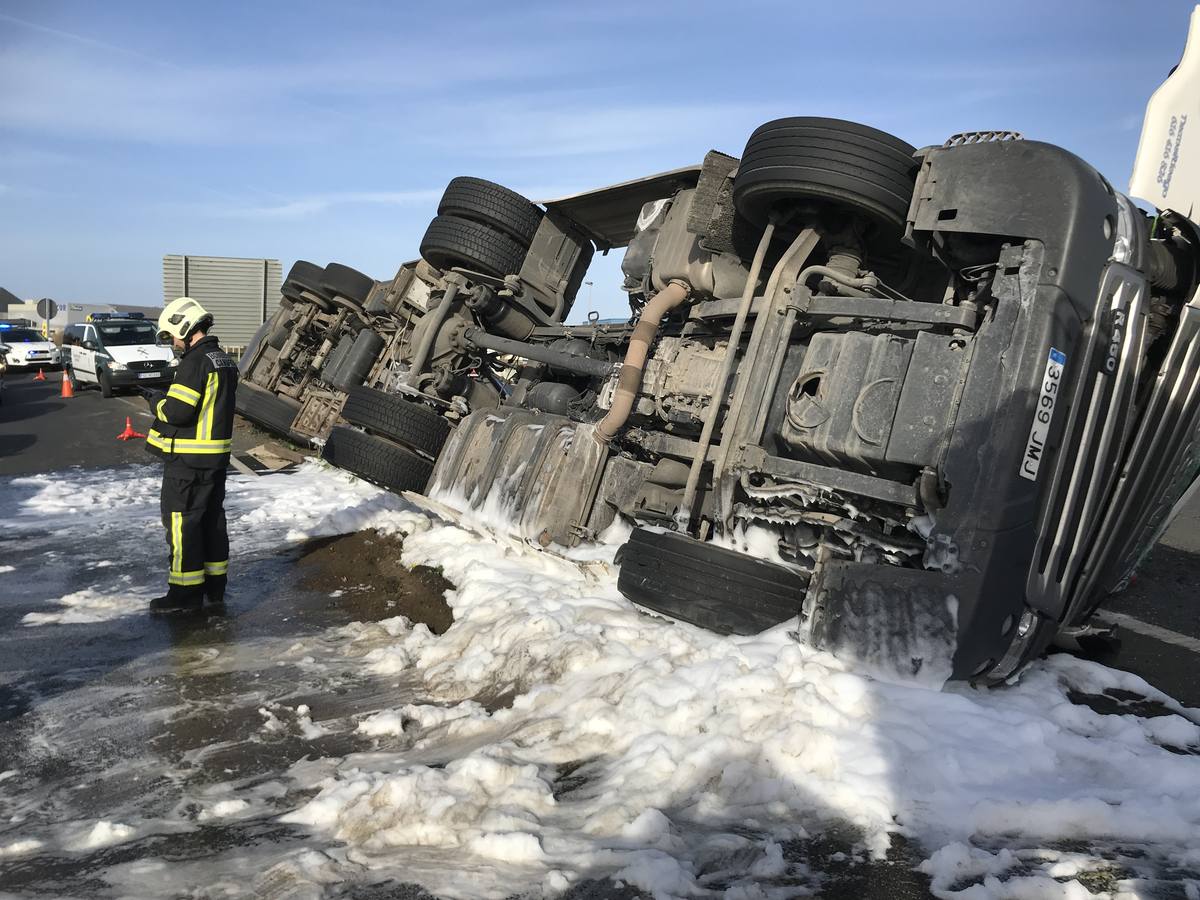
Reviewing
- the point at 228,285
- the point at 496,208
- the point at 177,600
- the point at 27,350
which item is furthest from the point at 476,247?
the point at 27,350

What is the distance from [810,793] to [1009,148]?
8.31 ft

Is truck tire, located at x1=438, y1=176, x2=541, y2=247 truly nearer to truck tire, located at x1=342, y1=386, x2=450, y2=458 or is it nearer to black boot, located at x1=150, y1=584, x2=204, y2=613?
truck tire, located at x1=342, y1=386, x2=450, y2=458

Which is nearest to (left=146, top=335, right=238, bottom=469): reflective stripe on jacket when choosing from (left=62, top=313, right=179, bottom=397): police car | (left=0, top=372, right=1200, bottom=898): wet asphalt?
(left=0, top=372, right=1200, bottom=898): wet asphalt

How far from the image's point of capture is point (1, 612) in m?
4.74

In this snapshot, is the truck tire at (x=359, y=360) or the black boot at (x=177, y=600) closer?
the black boot at (x=177, y=600)

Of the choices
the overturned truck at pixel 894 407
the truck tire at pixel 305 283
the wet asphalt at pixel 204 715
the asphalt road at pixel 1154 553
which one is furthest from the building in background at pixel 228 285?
the overturned truck at pixel 894 407

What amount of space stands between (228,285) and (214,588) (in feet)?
54.4

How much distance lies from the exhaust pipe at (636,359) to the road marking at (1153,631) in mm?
3003

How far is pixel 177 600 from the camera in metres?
4.90

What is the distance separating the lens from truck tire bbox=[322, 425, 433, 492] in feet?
21.4

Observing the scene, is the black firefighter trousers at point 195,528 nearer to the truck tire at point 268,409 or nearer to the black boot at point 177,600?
the black boot at point 177,600

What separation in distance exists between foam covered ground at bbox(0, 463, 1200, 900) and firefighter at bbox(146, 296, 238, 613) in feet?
3.13

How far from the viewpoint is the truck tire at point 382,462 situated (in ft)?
21.4

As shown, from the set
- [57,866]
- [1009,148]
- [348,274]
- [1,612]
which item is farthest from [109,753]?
[348,274]
